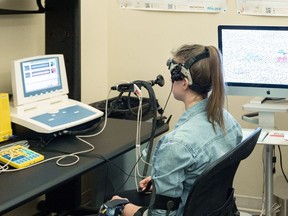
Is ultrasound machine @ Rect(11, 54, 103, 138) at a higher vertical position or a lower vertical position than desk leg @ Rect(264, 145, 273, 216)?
higher

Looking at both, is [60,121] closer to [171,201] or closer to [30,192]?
[30,192]

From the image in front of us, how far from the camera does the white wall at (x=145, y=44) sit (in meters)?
3.32

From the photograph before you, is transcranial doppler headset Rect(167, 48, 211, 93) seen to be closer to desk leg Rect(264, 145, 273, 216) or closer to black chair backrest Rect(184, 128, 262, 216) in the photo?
black chair backrest Rect(184, 128, 262, 216)

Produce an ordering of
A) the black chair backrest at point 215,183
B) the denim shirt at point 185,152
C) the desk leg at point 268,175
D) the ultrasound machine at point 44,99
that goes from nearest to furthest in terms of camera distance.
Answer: the black chair backrest at point 215,183 < the denim shirt at point 185,152 < the ultrasound machine at point 44,99 < the desk leg at point 268,175

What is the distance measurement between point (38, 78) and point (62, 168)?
0.65 m

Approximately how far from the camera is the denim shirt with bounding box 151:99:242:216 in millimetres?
1661

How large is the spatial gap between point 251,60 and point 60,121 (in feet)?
3.78

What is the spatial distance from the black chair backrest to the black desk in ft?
1.69

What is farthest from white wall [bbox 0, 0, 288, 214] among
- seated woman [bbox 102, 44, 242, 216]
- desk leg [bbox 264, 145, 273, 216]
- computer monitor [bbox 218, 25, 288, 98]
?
seated woman [bbox 102, 44, 242, 216]

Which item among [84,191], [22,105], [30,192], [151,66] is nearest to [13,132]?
[22,105]

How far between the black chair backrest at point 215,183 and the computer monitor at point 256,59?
3.53 ft

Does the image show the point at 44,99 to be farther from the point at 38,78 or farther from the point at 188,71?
the point at 188,71

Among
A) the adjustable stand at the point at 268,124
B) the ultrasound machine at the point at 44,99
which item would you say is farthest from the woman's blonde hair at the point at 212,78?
the adjustable stand at the point at 268,124

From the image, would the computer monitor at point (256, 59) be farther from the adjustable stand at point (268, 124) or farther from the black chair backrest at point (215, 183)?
the black chair backrest at point (215, 183)
